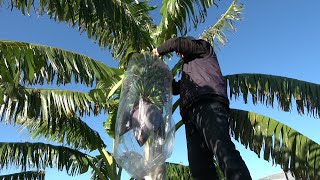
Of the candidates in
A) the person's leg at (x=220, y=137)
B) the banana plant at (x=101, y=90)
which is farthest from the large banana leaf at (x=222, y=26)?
the person's leg at (x=220, y=137)

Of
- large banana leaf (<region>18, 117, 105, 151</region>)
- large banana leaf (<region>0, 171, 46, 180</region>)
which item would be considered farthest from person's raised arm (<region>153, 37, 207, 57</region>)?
large banana leaf (<region>0, 171, 46, 180</region>)

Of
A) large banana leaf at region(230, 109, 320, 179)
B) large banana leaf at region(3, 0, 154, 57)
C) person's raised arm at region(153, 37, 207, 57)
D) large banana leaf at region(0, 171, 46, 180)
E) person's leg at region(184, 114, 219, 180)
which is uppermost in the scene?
large banana leaf at region(3, 0, 154, 57)

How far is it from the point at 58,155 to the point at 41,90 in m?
0.86

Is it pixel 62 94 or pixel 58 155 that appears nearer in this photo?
pixel 62 94

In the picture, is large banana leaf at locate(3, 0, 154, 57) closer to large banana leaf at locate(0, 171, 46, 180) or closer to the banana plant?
the banana plant

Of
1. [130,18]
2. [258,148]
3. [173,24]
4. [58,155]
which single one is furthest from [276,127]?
[58,155]

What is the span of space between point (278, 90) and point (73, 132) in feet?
8.47

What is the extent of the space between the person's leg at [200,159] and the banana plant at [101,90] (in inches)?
58.1

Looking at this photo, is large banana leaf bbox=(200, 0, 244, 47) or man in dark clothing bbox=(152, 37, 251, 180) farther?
large banana leaf bbox=(200, 0, 244, 47)

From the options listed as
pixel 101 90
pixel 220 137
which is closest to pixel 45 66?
pixel 101 90

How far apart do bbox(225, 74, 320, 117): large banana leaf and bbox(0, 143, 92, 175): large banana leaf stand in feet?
6.84

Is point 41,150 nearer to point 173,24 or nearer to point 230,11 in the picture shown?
point 173,24

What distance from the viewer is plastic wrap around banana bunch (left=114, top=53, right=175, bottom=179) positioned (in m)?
2.36

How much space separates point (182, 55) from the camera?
241cm
